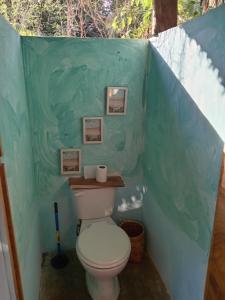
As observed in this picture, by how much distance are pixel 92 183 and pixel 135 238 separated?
0.63 metres

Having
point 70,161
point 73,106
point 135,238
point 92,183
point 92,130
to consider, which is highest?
point 73,106

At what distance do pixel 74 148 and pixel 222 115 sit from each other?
1.24 metres

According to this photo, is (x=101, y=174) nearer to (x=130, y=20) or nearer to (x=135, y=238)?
(x=135, y=238)

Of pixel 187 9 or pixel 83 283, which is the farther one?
pixel 187 9

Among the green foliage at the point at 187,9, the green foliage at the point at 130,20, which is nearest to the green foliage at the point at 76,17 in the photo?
the green foliage at the point at 130,20

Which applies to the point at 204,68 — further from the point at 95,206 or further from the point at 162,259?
the point at 162,259

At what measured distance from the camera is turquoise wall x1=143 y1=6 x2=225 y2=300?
1183 mm

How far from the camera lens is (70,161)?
2049mm

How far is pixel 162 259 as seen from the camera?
6.40ft

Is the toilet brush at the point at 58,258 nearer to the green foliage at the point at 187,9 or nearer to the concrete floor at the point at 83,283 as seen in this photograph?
the concrete floor at the point at 83,283

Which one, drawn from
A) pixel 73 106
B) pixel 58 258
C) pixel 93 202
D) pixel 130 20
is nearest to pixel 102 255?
pixel 93 202

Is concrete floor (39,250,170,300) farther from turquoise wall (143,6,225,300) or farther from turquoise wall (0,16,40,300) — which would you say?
turquoise wall (0,16,40,300)

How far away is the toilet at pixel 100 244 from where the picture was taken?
5.28ft

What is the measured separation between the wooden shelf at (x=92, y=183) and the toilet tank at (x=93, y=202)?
0.03 m
